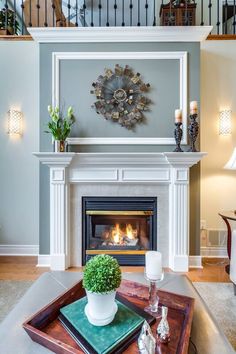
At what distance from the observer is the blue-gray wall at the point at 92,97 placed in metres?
2.81

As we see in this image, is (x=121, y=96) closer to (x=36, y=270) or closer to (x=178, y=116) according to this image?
(x=178, y=116)

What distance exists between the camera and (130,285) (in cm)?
139

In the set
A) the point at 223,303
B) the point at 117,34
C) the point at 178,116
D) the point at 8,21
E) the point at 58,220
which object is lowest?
the point at 223,303

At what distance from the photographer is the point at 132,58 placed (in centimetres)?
281

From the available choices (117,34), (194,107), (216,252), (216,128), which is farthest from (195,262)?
(117,34)

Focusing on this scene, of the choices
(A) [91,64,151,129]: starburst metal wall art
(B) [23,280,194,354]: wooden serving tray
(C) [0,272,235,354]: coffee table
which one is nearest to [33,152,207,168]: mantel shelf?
(A) [91,64,151,129]: starburst metal wall art

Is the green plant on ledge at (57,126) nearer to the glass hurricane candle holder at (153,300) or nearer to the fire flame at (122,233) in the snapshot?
the fire flame at (122,233)

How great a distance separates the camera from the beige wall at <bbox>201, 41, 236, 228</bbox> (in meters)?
3.01

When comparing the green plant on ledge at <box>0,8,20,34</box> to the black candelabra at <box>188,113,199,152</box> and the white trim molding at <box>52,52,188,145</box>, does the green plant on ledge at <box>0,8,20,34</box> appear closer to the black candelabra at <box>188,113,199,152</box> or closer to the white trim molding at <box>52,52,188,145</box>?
the white trim molding at <box>52,52,188,145</box>

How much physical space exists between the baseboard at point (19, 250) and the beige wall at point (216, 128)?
227 cm

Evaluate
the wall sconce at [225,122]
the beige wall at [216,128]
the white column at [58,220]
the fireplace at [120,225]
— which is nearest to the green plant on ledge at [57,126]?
the white column at [58,220]

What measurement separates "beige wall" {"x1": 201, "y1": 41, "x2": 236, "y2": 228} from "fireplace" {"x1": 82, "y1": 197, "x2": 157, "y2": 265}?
0.81 metres

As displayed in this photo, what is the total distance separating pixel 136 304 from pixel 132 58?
260 cm

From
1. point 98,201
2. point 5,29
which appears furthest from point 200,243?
point 5,29
